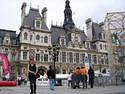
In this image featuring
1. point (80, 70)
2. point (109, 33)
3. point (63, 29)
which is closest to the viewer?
point (80, 70)

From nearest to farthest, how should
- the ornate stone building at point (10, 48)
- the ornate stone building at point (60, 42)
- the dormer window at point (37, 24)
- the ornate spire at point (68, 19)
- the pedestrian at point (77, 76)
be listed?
the pedestrian at point (77, 76), the ornate stone building at point (10, 48), the ornate stone building at point (60, 42), the dormer window at point (37, 24), the ornate spire at point (68, 19)

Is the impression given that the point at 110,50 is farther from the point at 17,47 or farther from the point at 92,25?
the point at 92,25

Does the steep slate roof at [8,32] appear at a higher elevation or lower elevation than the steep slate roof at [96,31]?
lower

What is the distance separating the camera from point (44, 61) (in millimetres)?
60938

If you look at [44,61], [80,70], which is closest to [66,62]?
[44,61]

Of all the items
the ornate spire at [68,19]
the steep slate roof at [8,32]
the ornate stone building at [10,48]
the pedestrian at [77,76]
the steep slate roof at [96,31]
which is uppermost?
the ornate spire at [68,19]

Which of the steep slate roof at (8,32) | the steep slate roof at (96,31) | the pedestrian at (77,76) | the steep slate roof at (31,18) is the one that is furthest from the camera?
the steep slate roof at (96,31)

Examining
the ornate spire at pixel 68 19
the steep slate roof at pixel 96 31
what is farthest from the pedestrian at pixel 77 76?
the steep slate roof at pixel 96 31

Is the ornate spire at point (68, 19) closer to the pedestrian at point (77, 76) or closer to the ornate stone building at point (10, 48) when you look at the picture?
the ornate stone building at point (10, 48)

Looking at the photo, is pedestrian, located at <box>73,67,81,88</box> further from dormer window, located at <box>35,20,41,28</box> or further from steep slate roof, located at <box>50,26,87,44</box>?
steep slate roof, located at <box>50,26,87,44</box>

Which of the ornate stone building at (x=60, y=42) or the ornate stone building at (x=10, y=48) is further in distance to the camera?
the ornate stone building at (x=60, y=42)

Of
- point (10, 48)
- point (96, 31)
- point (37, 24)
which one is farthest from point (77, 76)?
point (96, 31)

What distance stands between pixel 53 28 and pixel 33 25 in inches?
280

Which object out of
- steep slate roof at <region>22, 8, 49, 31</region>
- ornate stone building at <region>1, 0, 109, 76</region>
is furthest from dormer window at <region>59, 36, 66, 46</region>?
steep slate roof at <region>22, 8, 49, 31</region>
